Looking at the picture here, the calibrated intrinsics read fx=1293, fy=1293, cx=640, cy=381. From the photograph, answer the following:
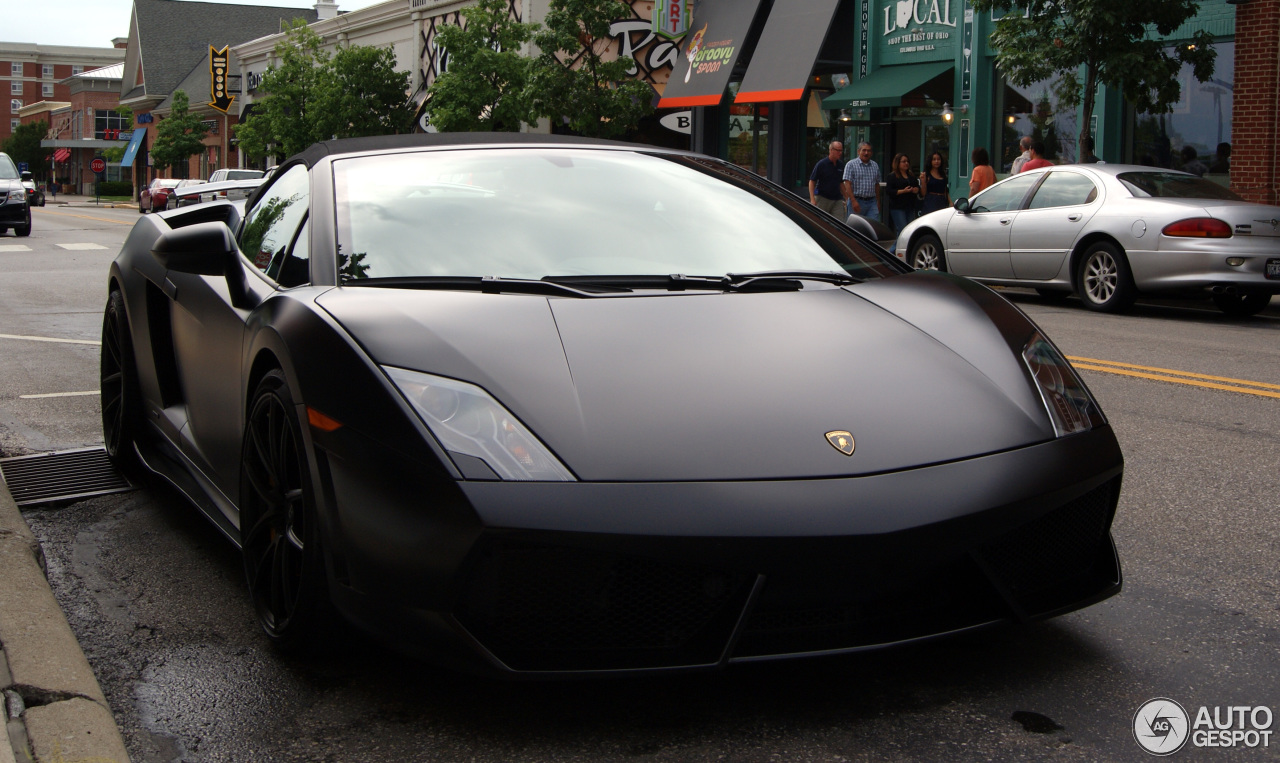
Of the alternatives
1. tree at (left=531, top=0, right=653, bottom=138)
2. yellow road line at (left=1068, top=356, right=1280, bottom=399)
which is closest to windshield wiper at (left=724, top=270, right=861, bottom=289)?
yellow road line at (left=1068, top=356, right=1280, bottom=399)

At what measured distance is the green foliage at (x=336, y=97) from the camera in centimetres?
3869

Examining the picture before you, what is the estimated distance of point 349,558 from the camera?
8.80ft

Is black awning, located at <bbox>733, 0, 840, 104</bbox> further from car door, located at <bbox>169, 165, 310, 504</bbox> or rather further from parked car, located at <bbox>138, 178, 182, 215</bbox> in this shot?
car door, located at <bbox>169, 165, 310, 504</bbox>

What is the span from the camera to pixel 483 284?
314 cm

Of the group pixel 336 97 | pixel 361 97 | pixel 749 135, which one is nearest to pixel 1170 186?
pixel 749 135

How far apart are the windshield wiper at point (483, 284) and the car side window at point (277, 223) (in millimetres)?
289

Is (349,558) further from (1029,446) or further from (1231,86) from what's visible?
(1231,86)

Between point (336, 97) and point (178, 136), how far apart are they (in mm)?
28341

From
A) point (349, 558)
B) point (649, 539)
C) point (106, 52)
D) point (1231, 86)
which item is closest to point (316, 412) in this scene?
point (349, 558)

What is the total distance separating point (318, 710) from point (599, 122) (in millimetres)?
27330

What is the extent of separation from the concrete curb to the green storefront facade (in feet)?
59.2

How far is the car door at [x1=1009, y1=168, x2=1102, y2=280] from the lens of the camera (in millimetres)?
12641

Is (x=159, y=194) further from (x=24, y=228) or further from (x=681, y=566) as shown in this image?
(x=681, y=566)

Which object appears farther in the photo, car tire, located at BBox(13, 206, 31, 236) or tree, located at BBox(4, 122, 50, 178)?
tree, located at BBox(4, 122, 50, 178)
